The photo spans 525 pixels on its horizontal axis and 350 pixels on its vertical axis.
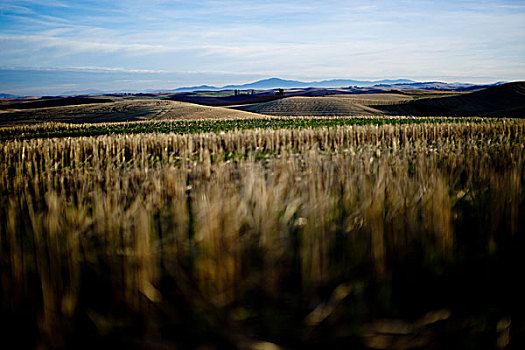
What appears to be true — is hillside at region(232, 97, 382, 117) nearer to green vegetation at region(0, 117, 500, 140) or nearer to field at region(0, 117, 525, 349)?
green vegetation at region(0, 117, 500, 140)

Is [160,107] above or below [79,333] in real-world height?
above

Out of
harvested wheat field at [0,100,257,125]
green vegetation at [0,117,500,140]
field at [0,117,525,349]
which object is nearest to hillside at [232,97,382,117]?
harvested wheat field at [0,100,257,125]

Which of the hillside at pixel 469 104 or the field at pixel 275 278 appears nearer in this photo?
the field at pixel 275 278

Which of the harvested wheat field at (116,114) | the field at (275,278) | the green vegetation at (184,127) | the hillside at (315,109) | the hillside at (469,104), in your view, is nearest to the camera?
the field at (275,278)

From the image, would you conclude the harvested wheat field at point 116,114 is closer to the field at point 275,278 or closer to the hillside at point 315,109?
the hillside at point 315,109

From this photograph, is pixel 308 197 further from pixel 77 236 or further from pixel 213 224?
pixel 77 236

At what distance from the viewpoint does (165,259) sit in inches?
100

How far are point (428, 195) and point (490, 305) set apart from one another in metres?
1.20

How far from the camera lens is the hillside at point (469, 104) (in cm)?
4962

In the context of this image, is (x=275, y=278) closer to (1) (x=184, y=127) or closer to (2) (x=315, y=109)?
(1) (x=184, y=127)

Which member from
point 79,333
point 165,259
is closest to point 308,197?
point 165,259

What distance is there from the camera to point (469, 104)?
5347 centimetres

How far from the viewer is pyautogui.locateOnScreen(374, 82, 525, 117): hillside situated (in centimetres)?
4962

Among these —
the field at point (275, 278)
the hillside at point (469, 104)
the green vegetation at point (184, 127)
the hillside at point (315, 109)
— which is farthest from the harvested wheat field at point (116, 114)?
the field at point (275, 278)
